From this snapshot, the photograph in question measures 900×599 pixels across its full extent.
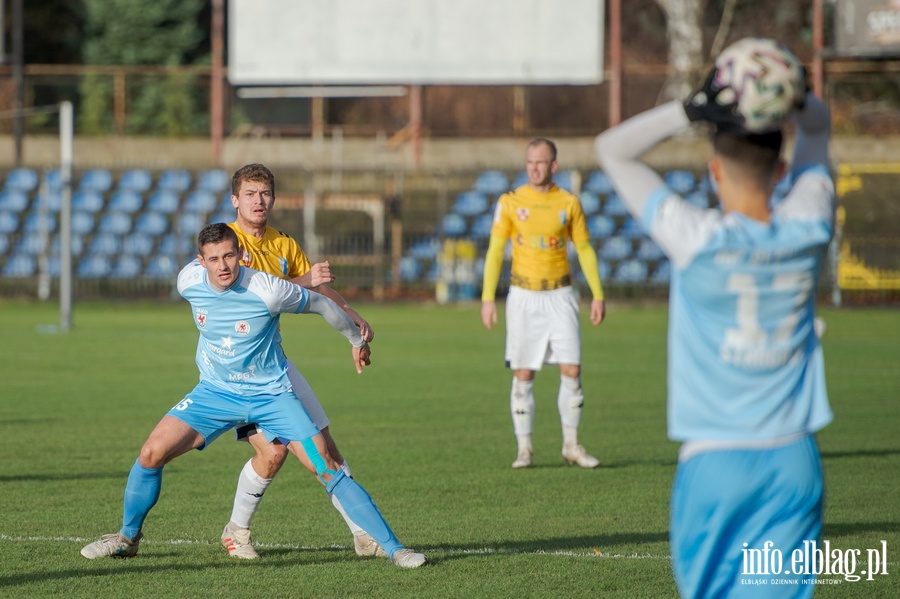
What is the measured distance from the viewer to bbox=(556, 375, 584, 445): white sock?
32.3ft

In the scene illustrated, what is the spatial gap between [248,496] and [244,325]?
3.12ft

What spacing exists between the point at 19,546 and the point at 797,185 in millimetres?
4770

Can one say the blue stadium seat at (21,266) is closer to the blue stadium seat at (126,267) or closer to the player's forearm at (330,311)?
the blue stadium seat at (126,267)

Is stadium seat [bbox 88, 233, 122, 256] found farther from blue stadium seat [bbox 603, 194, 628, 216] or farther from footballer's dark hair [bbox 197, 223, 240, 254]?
footballer's dark hair [bbox 197, 223, 240, 254]

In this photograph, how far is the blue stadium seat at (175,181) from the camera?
30.8m

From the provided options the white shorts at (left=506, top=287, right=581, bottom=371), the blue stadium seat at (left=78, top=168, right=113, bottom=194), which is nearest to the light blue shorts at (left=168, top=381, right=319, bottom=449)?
the white shorts at (left=506, top=287, right=581, bottom=371)

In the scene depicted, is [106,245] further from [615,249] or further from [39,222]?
[615,249]

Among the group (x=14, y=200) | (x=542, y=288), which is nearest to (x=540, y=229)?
(x=542, y=288)

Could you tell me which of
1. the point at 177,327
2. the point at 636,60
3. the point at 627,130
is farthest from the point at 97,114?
the point at 627,130

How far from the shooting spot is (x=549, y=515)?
7.78m

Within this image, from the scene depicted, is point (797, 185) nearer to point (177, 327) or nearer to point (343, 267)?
point (177, 327)

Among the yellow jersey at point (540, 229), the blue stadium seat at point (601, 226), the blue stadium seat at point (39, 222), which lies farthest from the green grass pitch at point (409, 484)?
the blue stadium seat at point (39, 222)

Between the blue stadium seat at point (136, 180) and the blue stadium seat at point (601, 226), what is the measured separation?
10.7 metres

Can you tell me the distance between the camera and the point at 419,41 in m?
29.8
